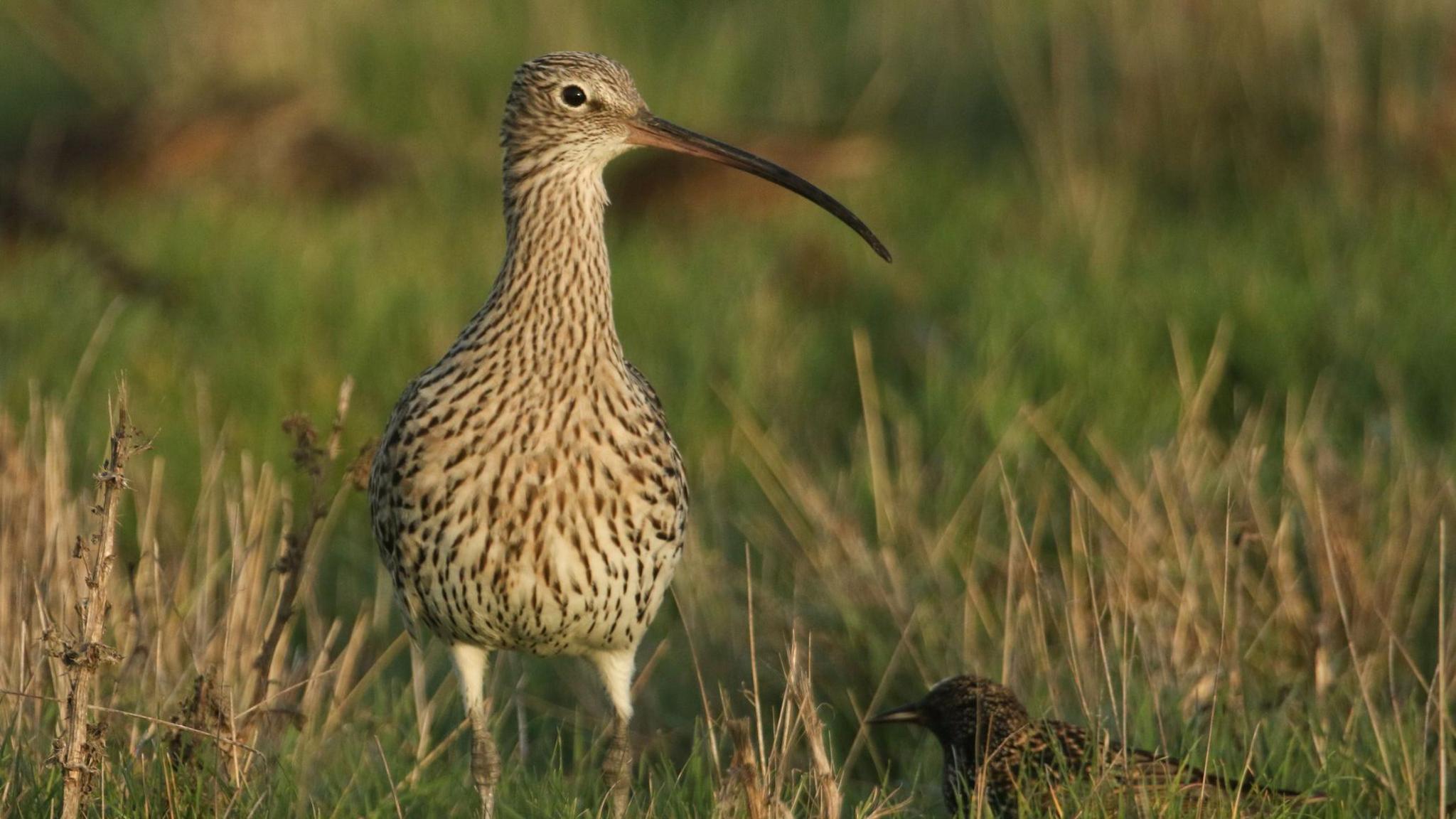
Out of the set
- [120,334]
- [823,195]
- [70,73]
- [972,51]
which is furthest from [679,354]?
[70,73]

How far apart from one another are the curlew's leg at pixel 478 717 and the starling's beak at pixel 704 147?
1.48 meters

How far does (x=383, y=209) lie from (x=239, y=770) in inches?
244

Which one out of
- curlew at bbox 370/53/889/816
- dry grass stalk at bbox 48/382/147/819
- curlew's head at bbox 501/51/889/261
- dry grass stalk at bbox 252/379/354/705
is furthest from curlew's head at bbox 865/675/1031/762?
dry grass stalk at bbox 48/382/147/819

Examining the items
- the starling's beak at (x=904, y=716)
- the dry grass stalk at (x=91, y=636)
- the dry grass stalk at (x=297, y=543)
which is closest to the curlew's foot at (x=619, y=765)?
the starling's beak at (x=904, y=716)

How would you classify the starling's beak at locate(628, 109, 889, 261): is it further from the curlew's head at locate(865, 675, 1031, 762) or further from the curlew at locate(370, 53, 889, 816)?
the curlew's head at locate(865, 675, 1031, 762)

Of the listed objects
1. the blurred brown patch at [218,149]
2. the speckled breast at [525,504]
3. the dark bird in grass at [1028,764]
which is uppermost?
the blurred brown patch at [218,149]

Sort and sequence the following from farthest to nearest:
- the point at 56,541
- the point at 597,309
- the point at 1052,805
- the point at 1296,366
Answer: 1. the point at 1296,366
2. the point at 56,541
3. the point at 597,309
4. the point at 1052,805

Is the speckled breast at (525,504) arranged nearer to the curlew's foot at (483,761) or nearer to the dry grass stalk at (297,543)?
the dry grass stalk at (297,543)

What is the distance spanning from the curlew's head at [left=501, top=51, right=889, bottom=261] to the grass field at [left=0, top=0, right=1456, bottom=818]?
108 cm

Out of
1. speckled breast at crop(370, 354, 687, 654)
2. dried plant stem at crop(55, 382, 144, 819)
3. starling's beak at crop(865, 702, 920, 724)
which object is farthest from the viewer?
starling's beak at crop(865, 702, 920, 724)

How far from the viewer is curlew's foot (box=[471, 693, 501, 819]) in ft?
18.2

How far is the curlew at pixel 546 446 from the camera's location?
544 cm

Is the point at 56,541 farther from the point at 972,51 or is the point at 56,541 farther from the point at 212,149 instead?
the point at 972,51

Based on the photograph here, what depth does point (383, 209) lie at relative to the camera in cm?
1098
